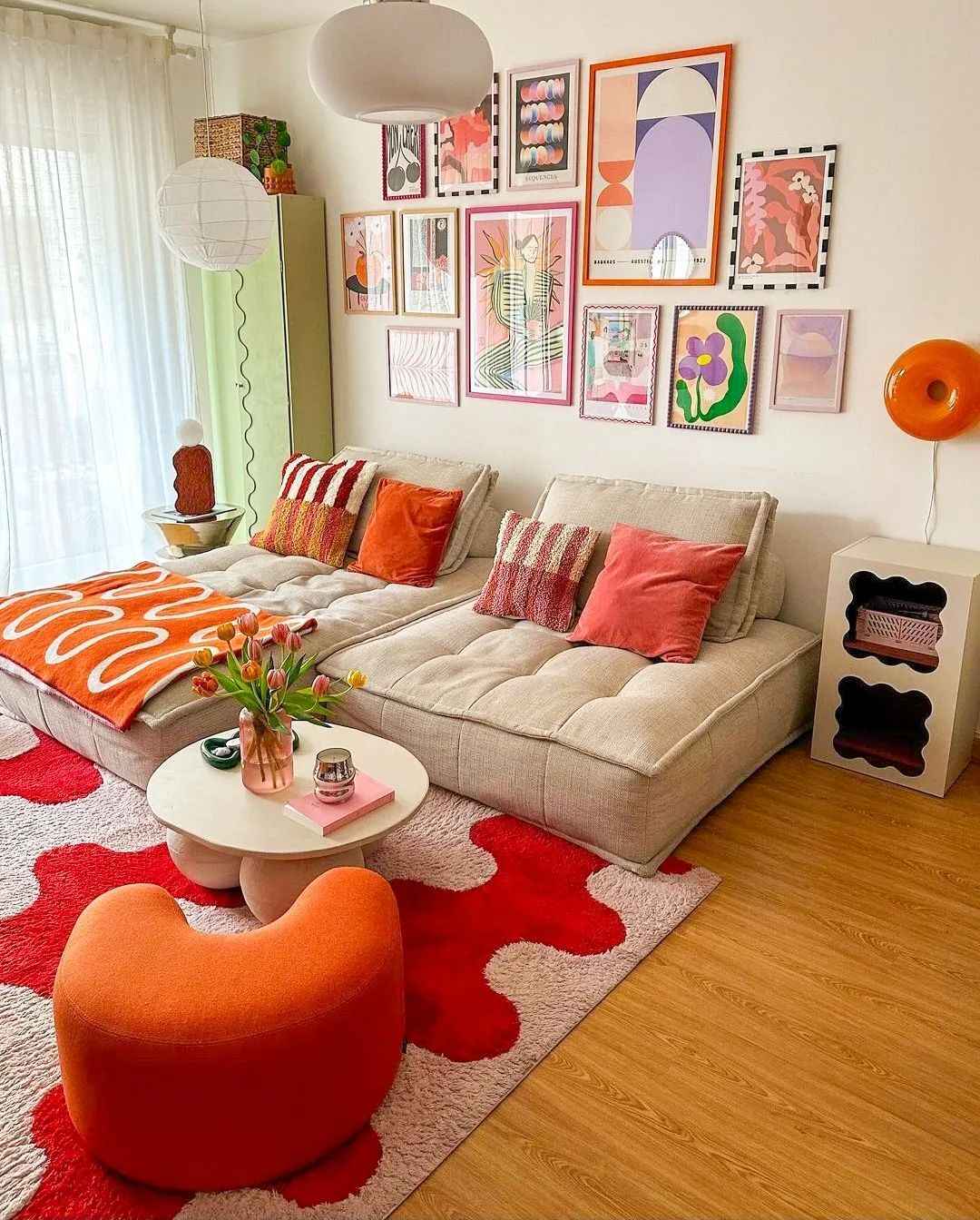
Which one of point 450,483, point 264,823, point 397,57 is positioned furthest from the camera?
point 450,483

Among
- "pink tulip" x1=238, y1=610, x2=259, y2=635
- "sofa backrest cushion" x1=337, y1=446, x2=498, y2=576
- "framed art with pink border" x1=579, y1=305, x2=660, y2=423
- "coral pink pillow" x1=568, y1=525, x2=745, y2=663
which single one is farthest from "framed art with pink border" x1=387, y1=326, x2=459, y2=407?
"pink tulip" x1=238, y1=610, x2=259, y2=635

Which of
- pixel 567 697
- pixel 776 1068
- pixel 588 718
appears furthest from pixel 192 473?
pixel 776 1068

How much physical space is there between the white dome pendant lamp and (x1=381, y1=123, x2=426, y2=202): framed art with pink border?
32.2 inches

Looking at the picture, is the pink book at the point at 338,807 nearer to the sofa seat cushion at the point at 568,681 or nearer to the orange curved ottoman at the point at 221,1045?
the orange curved ottoman at the point at 221,1045

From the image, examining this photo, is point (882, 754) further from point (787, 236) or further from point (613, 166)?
point (613, 166)

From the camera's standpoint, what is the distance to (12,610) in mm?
3504

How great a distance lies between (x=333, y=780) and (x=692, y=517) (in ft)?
5.47

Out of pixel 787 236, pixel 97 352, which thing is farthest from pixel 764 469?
pixel 97 352

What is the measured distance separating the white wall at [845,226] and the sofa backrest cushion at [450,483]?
0.35 m

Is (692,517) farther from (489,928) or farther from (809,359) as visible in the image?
(489,928)

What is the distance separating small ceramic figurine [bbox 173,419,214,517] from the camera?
14.4ft

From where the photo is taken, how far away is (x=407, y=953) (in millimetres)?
2271

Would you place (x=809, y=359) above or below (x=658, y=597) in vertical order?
above

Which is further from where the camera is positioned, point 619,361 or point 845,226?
point 619,361
